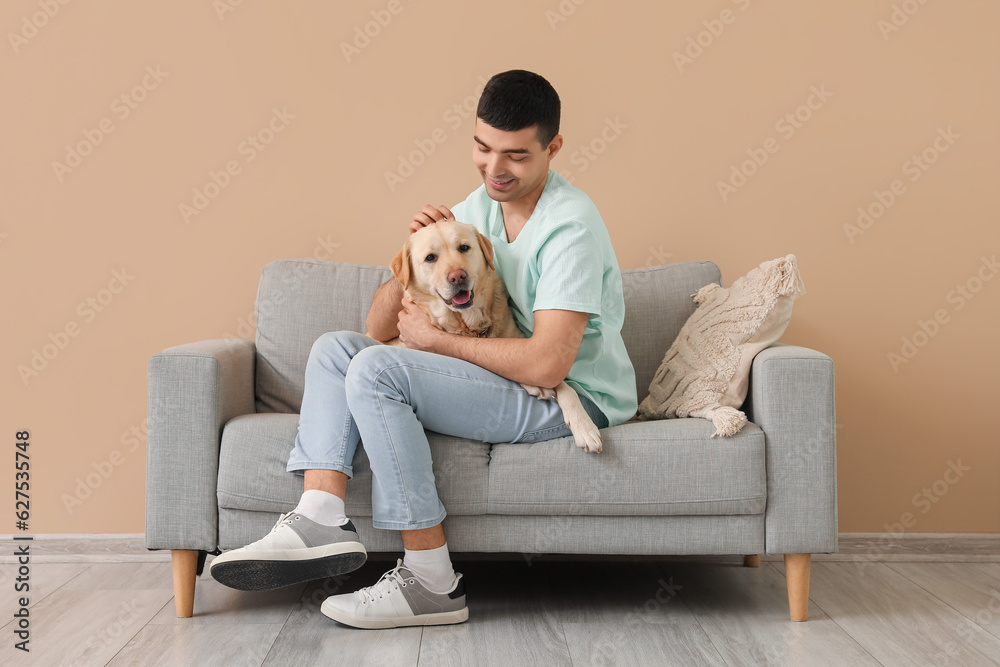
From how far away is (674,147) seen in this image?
8.35 feet

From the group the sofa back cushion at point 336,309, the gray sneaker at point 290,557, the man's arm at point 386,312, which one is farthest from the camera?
the sofa back cushion at point 336,309

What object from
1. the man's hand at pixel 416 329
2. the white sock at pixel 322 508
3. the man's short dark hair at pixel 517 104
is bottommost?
the white sock at pixel 322 508

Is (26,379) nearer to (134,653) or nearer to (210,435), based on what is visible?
(210,435)

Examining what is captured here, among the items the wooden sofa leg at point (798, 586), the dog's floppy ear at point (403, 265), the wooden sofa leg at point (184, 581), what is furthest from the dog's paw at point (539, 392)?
the wooden sofa leg at point (184, 581)

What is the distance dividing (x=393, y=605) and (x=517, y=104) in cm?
116

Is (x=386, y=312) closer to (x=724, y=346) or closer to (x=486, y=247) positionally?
(x=486, y=247)

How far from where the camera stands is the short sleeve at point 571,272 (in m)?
1.71

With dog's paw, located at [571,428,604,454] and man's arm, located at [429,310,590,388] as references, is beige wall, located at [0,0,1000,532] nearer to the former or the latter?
man's arm, located at [429,310,590,388]

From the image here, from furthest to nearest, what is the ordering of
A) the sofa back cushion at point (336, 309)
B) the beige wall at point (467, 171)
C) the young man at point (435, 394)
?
1. the beige wall at point (467, 171)
2. the sofa back cushion at point (336, 309)
3. the young man at point (435, 394)

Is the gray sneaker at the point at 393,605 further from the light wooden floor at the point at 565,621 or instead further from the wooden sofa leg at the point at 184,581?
the wooden sofa leg at the point at 184,581

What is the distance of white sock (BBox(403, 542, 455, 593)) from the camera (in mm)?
1685

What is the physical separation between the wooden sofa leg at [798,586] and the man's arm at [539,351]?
0.73 metres

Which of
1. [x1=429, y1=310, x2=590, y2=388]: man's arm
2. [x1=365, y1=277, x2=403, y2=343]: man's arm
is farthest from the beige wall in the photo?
[x1=429, y1=310, x2=590, y2=388]: man's arm

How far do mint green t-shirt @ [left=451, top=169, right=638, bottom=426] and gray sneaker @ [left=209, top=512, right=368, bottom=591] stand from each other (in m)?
0.66
